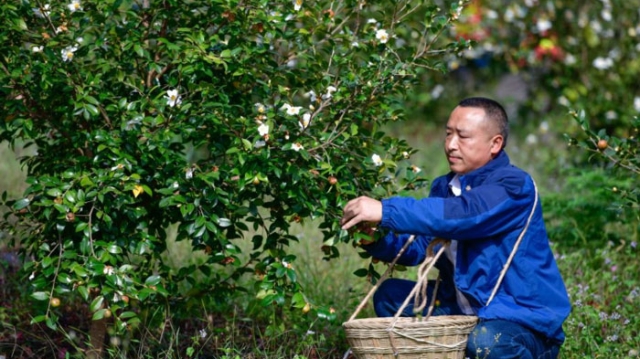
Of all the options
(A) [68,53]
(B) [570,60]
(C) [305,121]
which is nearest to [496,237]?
(C) [305,121]

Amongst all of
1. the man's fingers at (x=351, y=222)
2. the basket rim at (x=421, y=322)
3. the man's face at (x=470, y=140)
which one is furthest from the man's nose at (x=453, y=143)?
the basket rim at (x=421, y=322)

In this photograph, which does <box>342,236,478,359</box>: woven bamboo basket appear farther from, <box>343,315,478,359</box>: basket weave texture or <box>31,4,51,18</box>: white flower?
<box>31,4,51,18</box>: white flower

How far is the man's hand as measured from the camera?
298cm

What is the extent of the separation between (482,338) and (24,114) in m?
1.82

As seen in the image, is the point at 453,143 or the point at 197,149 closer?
the point at 453,143

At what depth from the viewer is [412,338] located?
2.90 meters

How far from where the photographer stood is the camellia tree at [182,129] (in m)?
3.09

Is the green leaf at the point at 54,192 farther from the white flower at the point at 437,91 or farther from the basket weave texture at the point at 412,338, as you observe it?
the white flower at the point at 437,91

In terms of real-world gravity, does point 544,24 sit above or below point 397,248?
below

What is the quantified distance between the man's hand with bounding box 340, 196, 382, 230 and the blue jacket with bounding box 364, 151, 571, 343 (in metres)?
0.02

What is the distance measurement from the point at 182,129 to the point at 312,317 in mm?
1365

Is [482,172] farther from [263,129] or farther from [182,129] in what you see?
[182,129]

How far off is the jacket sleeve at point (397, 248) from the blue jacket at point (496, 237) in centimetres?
21

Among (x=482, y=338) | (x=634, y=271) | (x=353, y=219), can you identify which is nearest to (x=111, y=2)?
(x=353, y=219)
